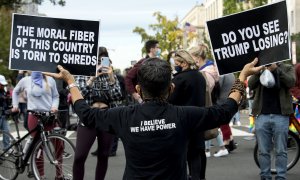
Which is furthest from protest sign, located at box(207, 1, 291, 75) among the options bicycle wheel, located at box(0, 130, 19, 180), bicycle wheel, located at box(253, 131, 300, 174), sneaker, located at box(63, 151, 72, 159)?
bicycle wheel, located at box(253, 131, 300, 174)

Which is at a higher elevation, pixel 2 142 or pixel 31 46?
pixel 31 46

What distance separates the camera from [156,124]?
373 cm

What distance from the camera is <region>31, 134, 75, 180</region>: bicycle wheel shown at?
7.81 meters

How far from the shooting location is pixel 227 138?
11.7 m

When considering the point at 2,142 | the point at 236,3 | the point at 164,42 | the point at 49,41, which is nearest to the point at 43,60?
the point at 49,41

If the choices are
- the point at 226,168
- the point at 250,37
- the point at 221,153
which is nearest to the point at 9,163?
the point at 226,168

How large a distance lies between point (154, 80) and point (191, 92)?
3.47m

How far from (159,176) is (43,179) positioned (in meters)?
4.47

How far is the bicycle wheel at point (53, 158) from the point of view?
308 inches

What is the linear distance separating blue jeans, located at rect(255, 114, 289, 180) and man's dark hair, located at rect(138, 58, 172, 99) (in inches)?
144

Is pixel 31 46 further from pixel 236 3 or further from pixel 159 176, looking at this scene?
pixel 236 3

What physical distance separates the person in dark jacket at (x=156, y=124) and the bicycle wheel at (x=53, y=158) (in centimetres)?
398

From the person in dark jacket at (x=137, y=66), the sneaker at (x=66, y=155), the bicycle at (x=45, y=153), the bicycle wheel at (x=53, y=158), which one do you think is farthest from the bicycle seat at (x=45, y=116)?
the person in dark jacket at (x=137, y=66)

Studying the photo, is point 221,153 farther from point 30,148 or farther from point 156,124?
point 156,124
